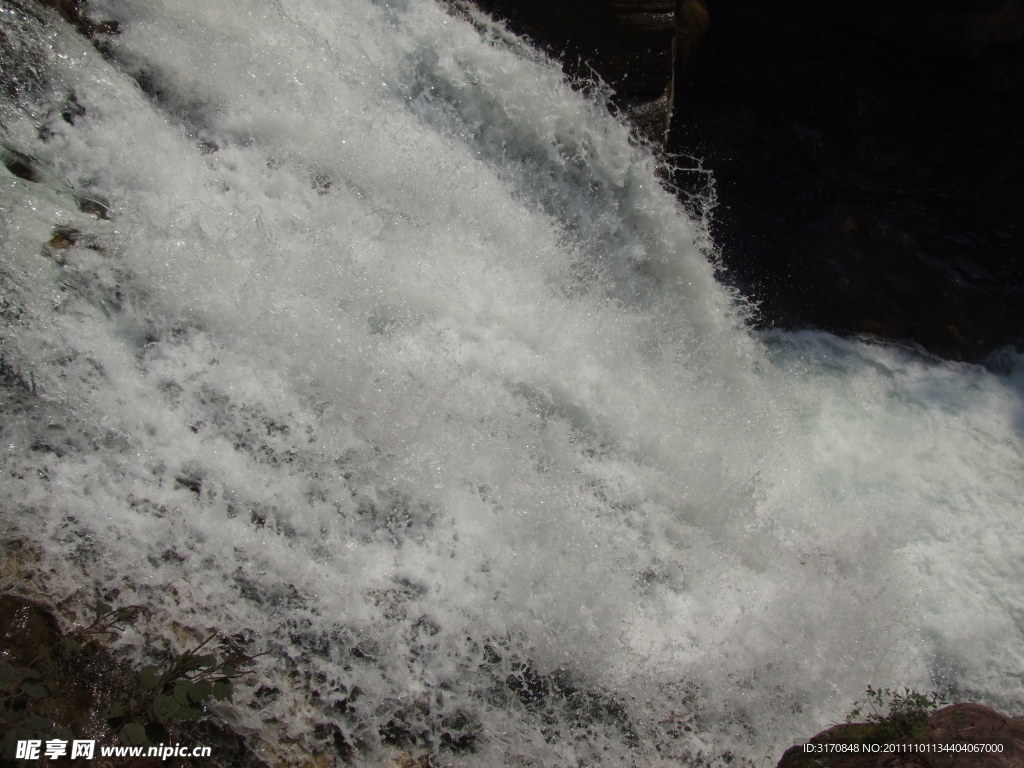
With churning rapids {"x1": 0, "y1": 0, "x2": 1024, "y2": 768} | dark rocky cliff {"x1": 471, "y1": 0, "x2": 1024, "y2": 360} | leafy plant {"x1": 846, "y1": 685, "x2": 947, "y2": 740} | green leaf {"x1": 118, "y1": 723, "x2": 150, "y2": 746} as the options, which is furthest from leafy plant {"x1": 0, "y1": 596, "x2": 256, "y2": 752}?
dark rocky cliff {"x1": 471, "y1": 0, "x2": 1024, "y2": 360}

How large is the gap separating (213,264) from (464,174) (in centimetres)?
159

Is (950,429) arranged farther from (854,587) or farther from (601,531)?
(601,531)

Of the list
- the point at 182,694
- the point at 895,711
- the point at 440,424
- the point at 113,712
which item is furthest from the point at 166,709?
the point at 895,711

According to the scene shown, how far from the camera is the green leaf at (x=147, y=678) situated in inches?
93.6

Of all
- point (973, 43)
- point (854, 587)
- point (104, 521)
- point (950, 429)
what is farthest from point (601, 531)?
point (973, 43)

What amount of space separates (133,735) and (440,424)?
1.69 meters

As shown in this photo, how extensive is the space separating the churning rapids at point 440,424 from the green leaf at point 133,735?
0.28 m

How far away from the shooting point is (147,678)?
2.38 meters

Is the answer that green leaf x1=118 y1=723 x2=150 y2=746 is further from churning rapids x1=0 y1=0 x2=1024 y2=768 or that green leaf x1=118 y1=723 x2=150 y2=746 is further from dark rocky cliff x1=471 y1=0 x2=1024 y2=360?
dark rocky cliff x1=471 y1=0 x2=1024 y2=360

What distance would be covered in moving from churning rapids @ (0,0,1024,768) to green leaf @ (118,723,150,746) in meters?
0.28

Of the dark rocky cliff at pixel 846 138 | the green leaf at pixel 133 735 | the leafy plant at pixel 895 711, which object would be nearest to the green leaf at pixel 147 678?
the green leaf at pixel 133 735

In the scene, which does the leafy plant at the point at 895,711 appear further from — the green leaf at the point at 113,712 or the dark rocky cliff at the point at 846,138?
the green leaf at the point at 113,712

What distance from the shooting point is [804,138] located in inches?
211

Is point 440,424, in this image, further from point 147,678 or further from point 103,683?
point 103,683
